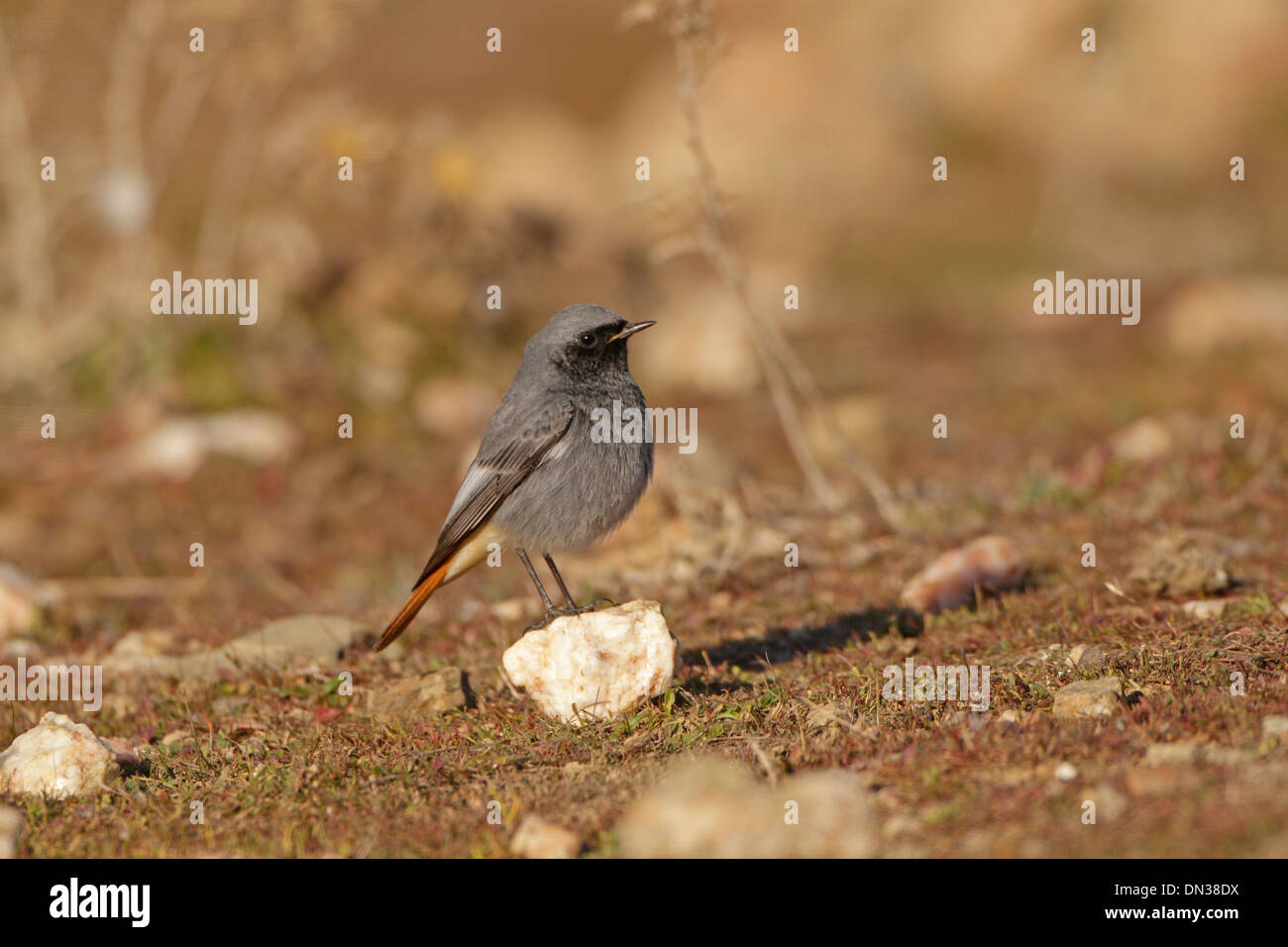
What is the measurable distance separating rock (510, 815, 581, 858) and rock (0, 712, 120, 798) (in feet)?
6.85

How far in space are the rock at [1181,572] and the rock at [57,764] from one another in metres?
5.20

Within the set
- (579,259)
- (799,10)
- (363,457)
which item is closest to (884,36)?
(799,10)

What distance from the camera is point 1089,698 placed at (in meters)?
5.18

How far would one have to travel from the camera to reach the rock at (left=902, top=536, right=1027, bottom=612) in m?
7.55

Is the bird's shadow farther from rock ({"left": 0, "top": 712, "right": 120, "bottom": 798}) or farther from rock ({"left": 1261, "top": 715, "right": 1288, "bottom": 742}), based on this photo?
rock ({"left": 0, "top": 712, "right": 120, "bottom": 798})

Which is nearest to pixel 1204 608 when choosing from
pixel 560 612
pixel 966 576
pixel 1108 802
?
pixel 966 576

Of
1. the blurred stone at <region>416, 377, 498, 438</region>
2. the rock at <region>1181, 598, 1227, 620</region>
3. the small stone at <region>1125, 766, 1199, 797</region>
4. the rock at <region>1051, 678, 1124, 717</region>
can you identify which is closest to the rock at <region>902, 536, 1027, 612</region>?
the rock at <region>1181, 598, 1227, 620</region>

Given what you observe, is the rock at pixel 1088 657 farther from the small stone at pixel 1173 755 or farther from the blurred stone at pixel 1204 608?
the small stone at pixel 1173 755

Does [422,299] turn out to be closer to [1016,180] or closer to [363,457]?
[363,457]

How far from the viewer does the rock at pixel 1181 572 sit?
6812 mm

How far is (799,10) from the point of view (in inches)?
1446

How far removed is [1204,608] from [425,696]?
153 inches
